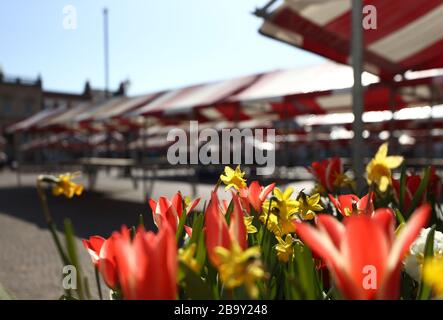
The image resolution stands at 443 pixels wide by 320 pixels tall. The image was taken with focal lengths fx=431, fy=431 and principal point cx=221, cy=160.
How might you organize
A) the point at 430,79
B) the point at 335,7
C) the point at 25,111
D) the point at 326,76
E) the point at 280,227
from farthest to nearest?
the point at 25,111, the point at 326,76, the point at 430,79, the point at 335,7, the point at 280,227

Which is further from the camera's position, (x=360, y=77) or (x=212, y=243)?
(x=360, y=77)

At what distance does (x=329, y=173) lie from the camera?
1803mm

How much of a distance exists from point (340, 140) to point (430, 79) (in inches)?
555

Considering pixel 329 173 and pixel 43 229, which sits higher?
pixel 329 173

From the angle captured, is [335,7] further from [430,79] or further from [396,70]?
[430,79]

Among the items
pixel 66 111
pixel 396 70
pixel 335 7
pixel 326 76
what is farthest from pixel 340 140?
pixel 335 7

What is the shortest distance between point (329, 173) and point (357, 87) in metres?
0.45

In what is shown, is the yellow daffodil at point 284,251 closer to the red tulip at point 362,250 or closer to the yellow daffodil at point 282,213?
the yellow daffodil at point 282,213

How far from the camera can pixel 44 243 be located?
5492 mm

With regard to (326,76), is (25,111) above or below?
above

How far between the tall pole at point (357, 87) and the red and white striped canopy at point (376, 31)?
1.11m

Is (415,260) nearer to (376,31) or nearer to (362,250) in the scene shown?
(362,250)

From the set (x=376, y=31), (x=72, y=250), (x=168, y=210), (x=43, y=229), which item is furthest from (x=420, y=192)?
(x=43, y=229)
